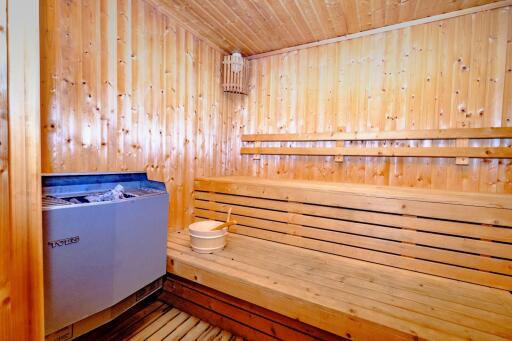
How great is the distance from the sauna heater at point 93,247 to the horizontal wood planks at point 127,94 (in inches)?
12.6

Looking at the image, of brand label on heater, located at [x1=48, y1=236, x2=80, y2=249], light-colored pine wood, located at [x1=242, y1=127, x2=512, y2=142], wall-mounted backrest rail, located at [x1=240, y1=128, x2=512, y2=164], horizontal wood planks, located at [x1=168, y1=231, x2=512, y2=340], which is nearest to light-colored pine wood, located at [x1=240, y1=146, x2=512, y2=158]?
wall-mounted backrest rail, located at [x1=240, y1=128, x2=512, y2=164]

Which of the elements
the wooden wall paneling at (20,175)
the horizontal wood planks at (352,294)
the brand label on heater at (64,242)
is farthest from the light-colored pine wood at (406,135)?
the wooden wall paneling at (20,175)

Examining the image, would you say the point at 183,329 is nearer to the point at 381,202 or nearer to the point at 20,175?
the point at 20,175

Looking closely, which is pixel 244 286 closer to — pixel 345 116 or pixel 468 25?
pixel 345 116

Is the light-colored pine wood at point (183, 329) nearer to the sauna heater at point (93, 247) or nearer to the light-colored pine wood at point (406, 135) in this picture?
the sauna heater at point (93, 247)

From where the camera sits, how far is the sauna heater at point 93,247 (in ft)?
4.02

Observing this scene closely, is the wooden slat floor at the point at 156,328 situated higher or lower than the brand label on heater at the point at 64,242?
lower

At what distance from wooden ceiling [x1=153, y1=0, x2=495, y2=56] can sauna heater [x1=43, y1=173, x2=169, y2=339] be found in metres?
1.90

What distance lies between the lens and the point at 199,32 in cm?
291

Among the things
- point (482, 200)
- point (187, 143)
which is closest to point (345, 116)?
point (482, 200)

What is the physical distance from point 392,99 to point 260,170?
5.98ft

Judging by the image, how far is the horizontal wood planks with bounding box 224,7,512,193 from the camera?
238 centimetres

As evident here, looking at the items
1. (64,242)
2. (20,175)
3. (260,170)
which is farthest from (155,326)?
(260,170)

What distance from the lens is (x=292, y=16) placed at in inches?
102
